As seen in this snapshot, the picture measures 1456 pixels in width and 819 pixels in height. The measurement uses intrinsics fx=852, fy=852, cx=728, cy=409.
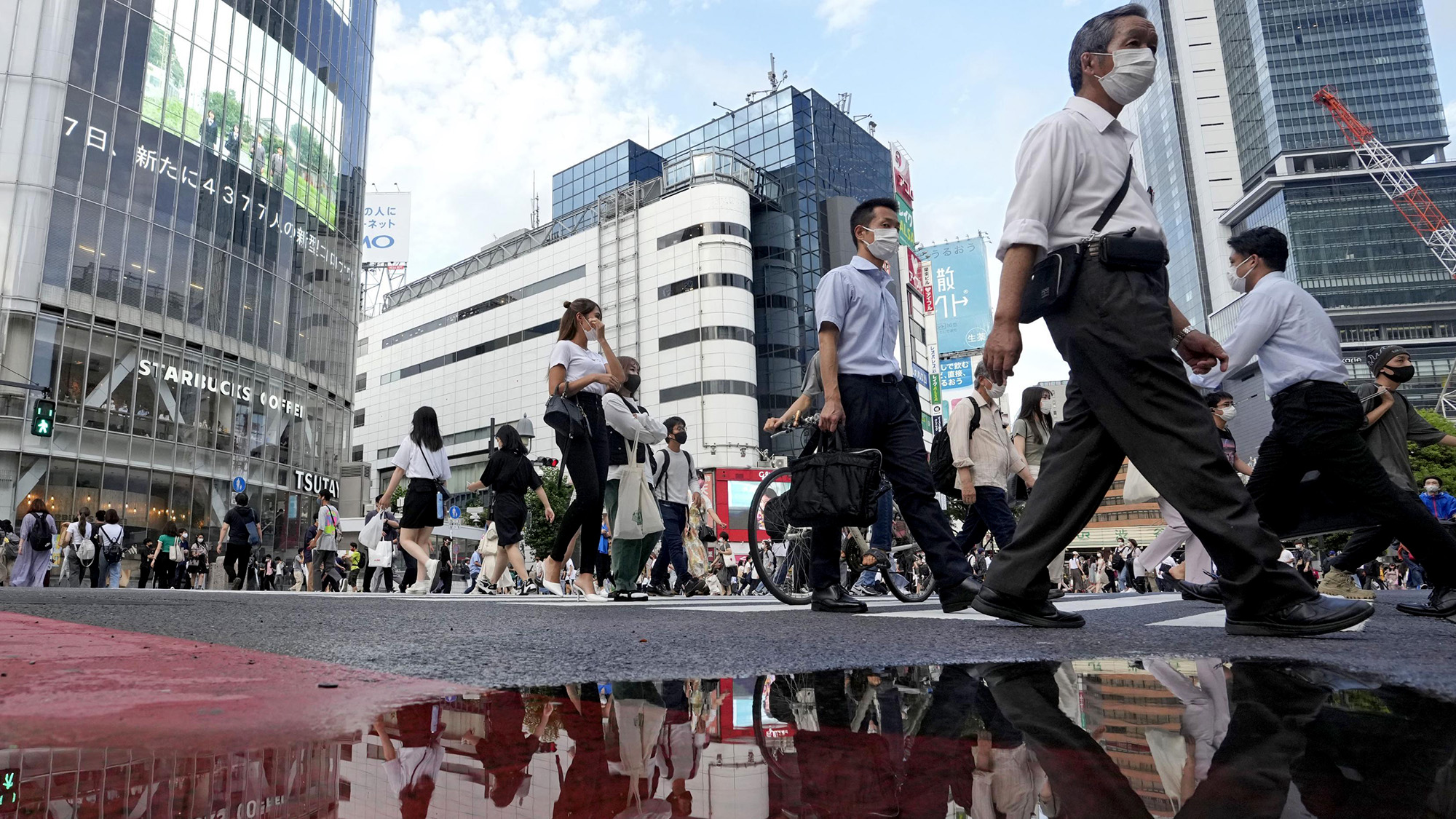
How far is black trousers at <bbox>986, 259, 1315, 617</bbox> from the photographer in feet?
7.61

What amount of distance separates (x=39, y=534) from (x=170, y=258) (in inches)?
587

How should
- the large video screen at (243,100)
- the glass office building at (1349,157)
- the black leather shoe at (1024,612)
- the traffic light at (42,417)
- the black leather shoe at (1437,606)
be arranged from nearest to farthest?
the black leather shoe at (1024,612) → the black leather shoe at (1437,606) → the traffic light at (42,417) → the large video screen at (243,100) → the glass office building at (1349,157)

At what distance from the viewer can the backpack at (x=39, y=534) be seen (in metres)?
12.3

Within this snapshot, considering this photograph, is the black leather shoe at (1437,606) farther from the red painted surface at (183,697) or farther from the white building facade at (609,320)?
the white building facade at (609,320)

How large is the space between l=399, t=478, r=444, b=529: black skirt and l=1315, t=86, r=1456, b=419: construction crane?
101 meters

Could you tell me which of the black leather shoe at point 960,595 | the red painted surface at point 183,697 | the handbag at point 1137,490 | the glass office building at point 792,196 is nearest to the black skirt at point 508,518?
the black leather shoe at point 960,595

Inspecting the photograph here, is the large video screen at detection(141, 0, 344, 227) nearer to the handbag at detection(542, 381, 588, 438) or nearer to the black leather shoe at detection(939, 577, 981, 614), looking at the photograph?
the handbag at detection(542, 381, 588, 438)

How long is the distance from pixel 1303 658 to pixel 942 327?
93344 millimetres

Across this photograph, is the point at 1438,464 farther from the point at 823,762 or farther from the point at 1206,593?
the point at 823,762

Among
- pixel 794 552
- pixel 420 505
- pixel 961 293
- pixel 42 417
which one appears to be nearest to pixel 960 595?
pixel 794 552

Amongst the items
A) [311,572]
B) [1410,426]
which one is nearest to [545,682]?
[1410,426]

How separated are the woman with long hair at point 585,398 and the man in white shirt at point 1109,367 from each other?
3.02 m

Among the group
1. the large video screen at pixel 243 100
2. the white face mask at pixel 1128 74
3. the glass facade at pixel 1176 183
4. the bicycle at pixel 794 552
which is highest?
the glass facade at pixel 1176 183

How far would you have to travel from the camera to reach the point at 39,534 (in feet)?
40.7
